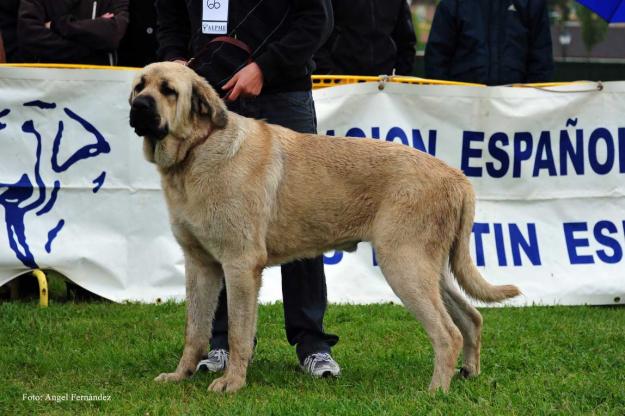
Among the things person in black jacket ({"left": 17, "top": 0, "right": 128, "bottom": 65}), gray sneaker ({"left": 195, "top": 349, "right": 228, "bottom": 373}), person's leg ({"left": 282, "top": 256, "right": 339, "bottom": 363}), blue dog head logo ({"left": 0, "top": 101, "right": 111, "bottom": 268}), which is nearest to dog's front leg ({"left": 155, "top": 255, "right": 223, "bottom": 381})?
gray sneaker ({"left": 195, "top": 349, "right": 228, "bottom": 373})

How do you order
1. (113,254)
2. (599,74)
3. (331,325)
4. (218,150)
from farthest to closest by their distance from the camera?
(599,74)
(113,254)
(331,325)
(218,150)

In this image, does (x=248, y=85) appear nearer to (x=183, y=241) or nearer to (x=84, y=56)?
(x=183, y=241)

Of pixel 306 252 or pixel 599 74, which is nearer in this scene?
pixel 306 252

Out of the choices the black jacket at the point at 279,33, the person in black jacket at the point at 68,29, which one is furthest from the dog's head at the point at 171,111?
the person in black jacket at the point at 68,29

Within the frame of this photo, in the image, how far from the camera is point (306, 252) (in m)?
5.12

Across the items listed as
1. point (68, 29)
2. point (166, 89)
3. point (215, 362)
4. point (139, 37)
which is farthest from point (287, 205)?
point (139, 37)

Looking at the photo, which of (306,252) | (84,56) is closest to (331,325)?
(306,252)

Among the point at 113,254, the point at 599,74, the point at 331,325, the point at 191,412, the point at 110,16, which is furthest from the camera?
the point at 599,74

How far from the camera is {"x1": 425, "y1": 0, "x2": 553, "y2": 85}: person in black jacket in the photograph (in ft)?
28.6

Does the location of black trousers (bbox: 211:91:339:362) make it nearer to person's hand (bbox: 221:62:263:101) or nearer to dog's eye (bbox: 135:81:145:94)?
person's hand (bbox: 221:62:263:101)

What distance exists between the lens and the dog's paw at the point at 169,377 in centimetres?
517

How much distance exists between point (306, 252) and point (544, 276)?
317 centimetres

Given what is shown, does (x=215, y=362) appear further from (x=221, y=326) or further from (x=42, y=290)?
(x=42, y=290)

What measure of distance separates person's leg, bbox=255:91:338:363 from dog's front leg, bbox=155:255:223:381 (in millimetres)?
529
